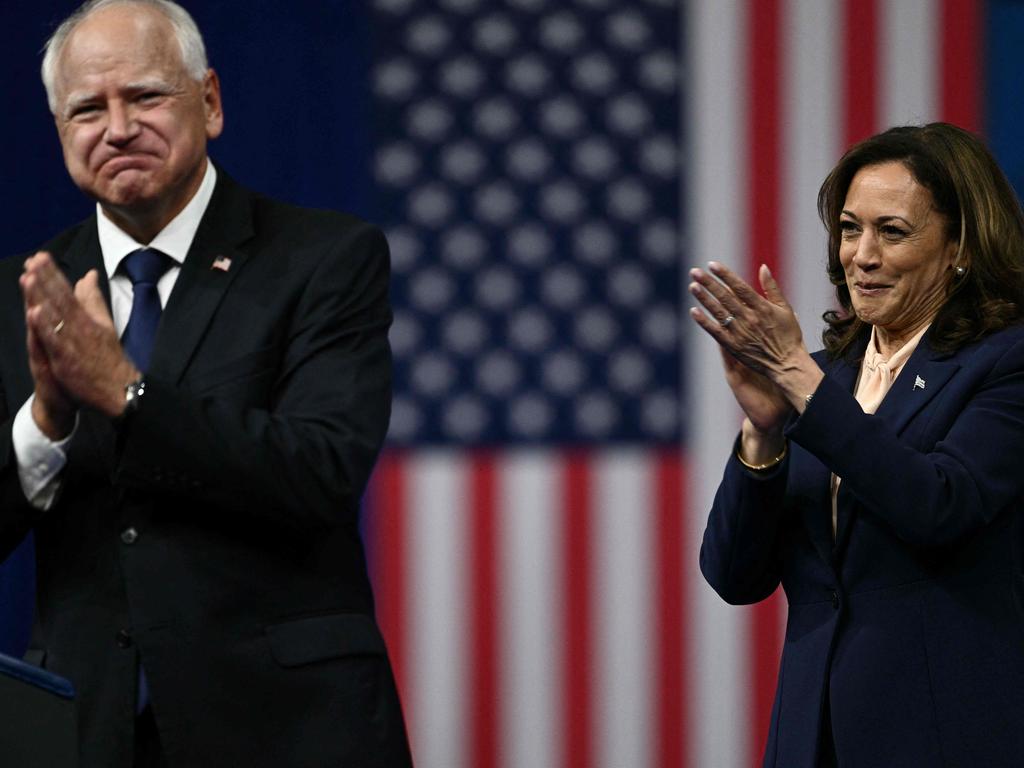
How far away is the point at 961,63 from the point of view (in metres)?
3.88

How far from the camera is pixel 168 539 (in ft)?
6.43

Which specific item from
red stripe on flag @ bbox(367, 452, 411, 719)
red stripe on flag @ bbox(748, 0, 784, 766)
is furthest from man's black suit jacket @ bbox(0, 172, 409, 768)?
red stripe on flag @ bbox(748, 0, 784, 766)

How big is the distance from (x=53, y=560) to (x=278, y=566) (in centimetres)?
29

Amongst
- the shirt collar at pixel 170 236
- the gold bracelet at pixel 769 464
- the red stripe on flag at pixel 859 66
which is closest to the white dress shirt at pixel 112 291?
the shirt collar at pixel 170 236

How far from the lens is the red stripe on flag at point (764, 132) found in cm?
388

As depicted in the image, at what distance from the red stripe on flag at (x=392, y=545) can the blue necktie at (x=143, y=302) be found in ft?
5.93

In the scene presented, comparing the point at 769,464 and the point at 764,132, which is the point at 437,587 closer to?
the point at 764,132

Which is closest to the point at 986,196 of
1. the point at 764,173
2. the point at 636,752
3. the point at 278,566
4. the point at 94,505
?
the point at 278,566

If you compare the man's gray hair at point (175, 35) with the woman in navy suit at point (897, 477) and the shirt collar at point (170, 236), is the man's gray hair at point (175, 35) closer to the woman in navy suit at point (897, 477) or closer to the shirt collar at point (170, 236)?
the shirt collar at point (170, 236)

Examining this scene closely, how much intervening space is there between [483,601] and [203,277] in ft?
6.42

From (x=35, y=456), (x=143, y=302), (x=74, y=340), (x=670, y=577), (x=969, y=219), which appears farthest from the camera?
(x=670, y=577)

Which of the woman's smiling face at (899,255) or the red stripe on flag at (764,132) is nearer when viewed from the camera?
the woman's smiling face at (899,255)

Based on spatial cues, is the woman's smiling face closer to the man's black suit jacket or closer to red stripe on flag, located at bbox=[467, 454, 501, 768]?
the man's black suit jacket

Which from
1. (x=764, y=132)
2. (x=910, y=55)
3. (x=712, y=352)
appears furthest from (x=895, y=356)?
(x=910, y=55)
